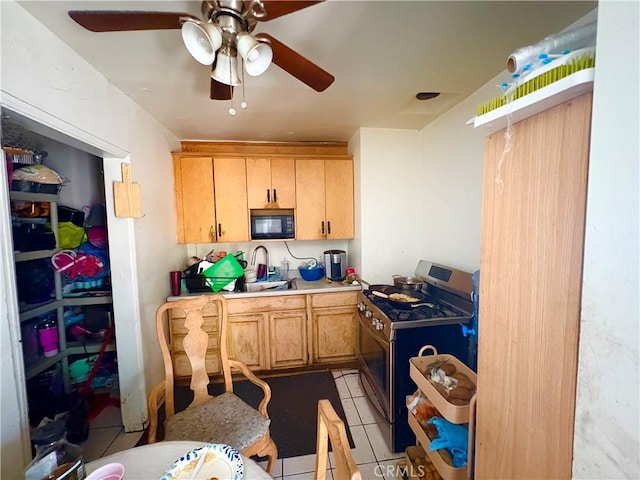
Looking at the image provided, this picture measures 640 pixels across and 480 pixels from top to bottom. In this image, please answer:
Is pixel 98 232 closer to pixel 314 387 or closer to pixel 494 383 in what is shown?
pixel 314 387

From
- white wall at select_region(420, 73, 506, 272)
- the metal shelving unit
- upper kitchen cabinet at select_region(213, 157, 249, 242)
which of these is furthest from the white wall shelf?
the metal shelving unit

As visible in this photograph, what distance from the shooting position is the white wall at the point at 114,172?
3.26 feet

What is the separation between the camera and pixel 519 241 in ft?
2.38

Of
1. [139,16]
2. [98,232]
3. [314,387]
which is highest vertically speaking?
[139,16]

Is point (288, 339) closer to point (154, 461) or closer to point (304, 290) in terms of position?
point (304, 290)

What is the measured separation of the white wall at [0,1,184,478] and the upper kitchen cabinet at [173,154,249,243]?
104 mm

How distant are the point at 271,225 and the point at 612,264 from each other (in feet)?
8.02

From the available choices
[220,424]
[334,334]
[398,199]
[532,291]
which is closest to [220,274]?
[334,334]

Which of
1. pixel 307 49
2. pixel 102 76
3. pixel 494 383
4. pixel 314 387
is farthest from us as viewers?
pixel 314 387

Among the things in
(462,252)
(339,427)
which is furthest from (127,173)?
(462,252)

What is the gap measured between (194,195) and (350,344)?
84.3 inches

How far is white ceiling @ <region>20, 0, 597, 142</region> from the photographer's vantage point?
1.11m

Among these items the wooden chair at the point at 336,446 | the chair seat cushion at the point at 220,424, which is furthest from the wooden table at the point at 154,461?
the chair seat cushion at the point at 220,424

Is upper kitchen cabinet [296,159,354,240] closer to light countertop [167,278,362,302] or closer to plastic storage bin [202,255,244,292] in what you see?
light countertop [167,278,362,302]
